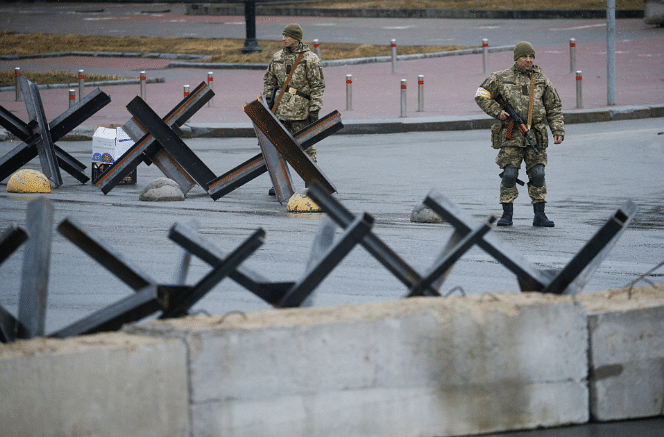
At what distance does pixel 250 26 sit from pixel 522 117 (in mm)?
19885

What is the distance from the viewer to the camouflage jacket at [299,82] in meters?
11.8

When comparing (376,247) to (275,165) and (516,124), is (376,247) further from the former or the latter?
(275,165)

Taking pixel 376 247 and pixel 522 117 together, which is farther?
pixel 522 117

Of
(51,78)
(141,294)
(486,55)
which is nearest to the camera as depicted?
(141,294)

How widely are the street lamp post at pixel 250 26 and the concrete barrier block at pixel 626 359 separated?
24735 mm

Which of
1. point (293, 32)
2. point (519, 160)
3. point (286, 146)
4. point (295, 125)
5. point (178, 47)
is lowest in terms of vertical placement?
point (519, 160)

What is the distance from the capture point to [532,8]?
37375 mm

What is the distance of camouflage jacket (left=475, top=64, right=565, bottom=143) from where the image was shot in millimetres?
9750

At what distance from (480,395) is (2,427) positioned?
6.29ft

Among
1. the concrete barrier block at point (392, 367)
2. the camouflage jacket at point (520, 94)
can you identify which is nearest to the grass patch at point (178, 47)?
the camouflage jacket at point (520, 94)

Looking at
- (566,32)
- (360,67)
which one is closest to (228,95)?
(360,67)

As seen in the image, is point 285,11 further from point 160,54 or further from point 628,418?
point 628,418

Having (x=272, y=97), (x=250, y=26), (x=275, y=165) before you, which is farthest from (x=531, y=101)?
(x=250, y=26)

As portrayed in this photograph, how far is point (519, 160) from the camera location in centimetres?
993
